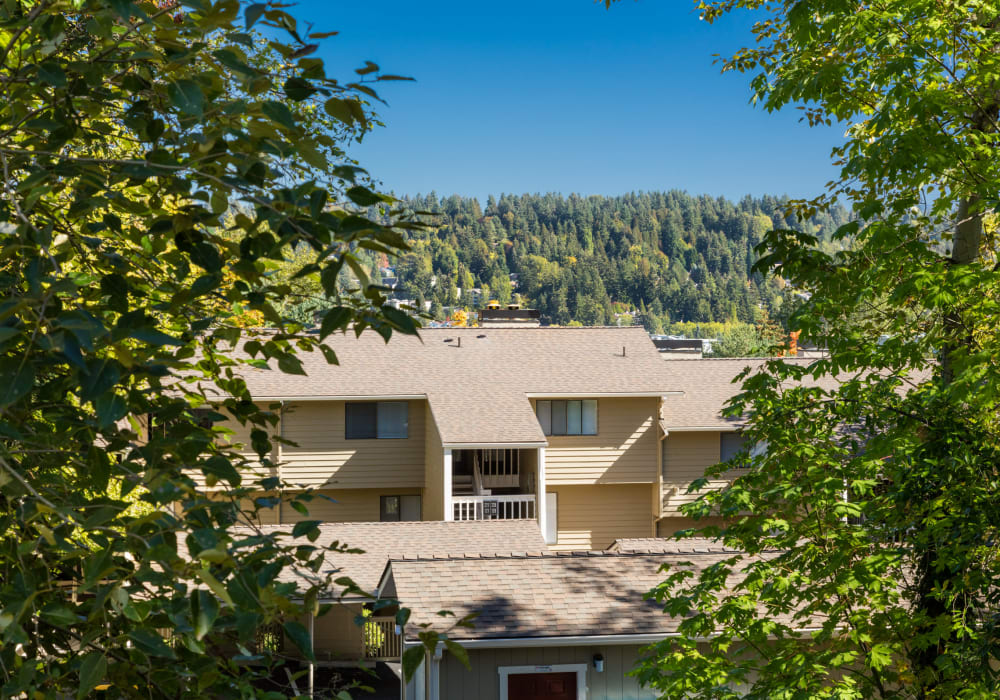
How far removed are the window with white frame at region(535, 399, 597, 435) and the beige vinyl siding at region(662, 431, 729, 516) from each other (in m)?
2.22

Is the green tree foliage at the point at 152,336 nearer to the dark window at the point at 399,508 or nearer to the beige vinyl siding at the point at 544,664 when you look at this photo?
the beige vinyl siding at the point at 544,664

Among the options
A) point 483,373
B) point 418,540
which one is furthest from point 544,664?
point 483,373

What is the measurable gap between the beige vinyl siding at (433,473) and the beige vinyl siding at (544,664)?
9.51 meters

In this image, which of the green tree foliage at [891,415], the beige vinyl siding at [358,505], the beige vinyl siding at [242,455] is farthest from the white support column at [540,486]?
the green tree foliage at [891,415]

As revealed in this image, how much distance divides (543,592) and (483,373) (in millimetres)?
12655

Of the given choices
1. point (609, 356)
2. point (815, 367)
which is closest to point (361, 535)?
point (609, 356)

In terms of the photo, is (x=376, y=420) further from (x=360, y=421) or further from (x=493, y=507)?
(x=493, y=507)

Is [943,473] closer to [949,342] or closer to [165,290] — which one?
[949,342]

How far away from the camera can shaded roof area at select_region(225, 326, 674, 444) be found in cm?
2122

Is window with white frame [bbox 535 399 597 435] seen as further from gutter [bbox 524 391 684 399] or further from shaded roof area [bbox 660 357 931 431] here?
shaded roof area [bbox 660 357 931 431]

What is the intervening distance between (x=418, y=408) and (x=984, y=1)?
17897 millimetres

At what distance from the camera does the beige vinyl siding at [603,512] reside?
23359mm

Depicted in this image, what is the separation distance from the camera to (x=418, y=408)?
893 inches

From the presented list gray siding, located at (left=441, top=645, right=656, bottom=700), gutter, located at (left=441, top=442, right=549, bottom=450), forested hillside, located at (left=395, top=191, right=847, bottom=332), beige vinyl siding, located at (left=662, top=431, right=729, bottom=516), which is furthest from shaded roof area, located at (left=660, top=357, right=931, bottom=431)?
forested hillside, located at (left=395, top=191, right=847, bottom=332)
